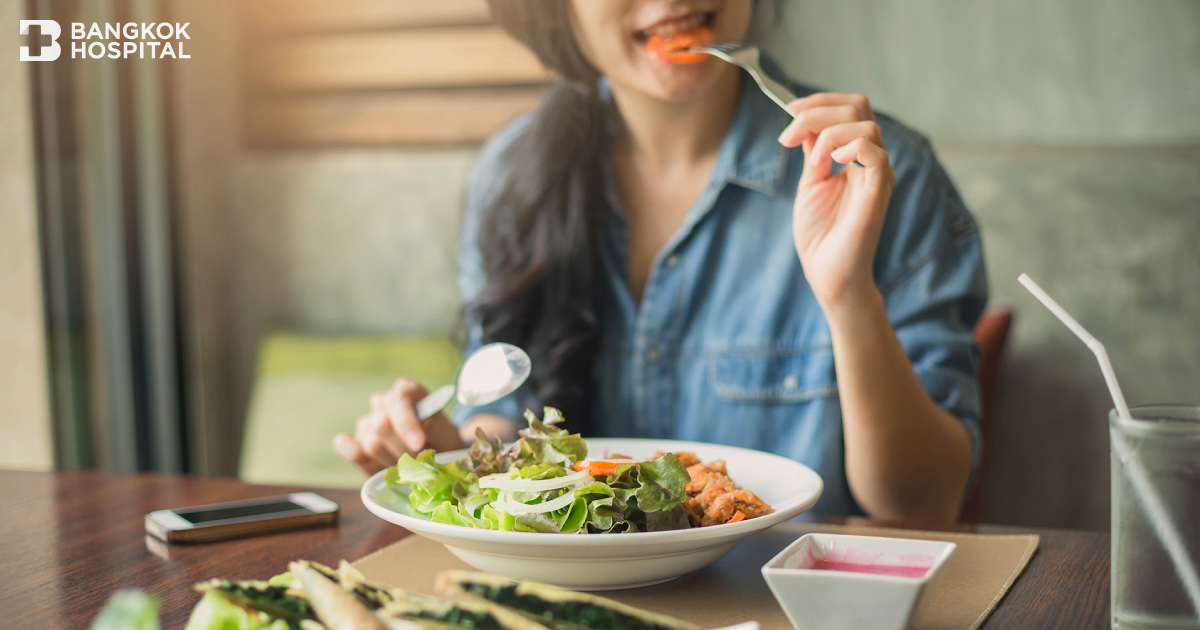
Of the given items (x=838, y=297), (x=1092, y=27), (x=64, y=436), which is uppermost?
(x=1092, y=27)

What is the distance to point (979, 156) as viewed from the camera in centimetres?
207

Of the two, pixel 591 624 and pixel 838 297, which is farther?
pixel 838 297

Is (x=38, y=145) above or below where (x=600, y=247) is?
above

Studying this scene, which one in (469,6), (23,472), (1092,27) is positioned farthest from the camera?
(469,6)

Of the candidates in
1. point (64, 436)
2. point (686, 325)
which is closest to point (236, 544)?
point (686, 325)

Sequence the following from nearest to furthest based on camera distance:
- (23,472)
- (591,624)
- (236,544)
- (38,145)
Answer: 1. (591,624)
2. (236,544)
3. (23,472)
4. (38,145)

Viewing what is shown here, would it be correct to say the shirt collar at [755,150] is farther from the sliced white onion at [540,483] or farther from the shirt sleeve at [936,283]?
the sliced white onion at [540,483]

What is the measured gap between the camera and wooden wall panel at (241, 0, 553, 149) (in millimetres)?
2586

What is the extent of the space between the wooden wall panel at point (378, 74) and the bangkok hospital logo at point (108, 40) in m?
0.23

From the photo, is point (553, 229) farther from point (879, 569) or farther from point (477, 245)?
point (879, 569)

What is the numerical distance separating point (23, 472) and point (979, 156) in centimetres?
190

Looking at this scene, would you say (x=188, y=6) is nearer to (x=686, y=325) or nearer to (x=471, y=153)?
(x=471, y=153)

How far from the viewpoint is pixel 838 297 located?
3.38ft

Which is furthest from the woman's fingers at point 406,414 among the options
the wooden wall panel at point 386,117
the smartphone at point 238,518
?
the wooden wall panel at point 386,117
